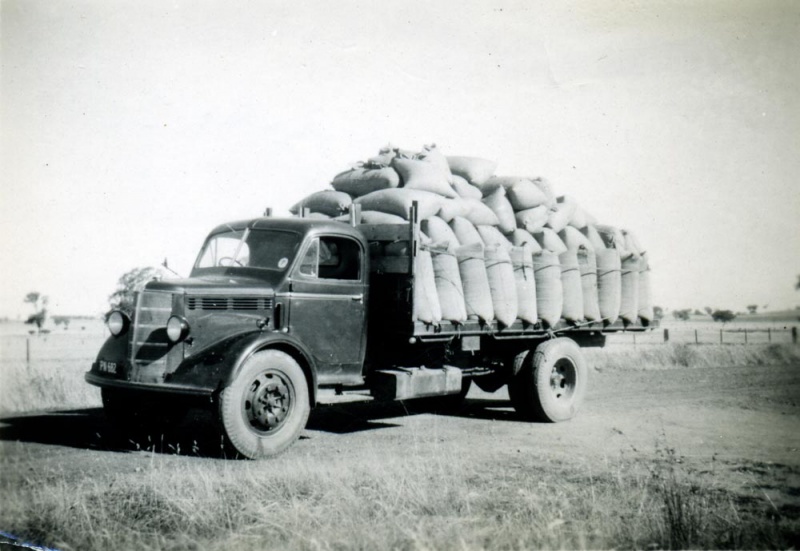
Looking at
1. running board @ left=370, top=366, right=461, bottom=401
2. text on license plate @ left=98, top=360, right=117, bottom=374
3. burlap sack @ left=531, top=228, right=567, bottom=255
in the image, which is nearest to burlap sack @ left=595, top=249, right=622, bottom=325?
burlap sack @ left=531, top=228, right=567, bottom=255

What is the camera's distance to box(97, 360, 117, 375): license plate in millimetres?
6473

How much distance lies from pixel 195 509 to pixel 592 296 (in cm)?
649

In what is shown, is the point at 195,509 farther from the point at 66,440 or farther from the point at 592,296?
the point at 592,296

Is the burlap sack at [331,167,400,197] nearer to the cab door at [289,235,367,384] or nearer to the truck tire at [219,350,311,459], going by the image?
the cab door at [289,235,367,384]

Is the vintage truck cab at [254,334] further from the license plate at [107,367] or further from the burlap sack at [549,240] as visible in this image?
the burlap sack at [549,240]

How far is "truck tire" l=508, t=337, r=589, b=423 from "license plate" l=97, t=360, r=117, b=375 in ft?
15.5

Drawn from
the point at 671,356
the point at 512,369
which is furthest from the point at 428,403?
the point at 671,356

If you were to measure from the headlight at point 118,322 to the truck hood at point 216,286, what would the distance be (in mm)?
453

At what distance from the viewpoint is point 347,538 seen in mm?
3840

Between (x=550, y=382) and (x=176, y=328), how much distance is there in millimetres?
4881

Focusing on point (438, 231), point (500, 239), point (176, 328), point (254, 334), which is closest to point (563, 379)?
point (500, 239)

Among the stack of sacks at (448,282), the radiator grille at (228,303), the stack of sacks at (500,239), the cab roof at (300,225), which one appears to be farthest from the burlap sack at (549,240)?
the radiator grille at (228,303)

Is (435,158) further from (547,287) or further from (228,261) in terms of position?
(228,261)

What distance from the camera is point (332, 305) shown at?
7.23 metres
